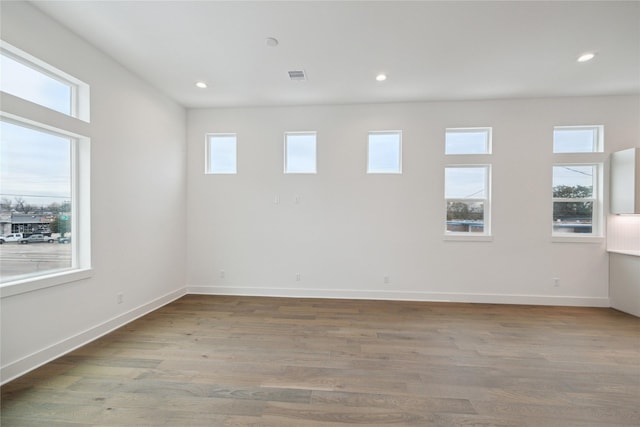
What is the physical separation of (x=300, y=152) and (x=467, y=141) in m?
2.67

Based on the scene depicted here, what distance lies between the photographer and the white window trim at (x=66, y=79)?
6.97 ft

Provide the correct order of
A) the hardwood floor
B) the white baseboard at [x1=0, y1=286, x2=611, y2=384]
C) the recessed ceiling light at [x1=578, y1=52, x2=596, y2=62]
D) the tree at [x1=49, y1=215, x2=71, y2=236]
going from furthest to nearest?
the white baseboard at [x1=0, y1=286, x2=611, y2=384], the recessed ceiling light at [x1=578, y1=52, x2=596, y2=62], the tree at [x1=49, y1=215, x2=71, y2=236], the hardwood floor

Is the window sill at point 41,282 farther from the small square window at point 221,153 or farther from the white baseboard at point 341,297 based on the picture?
the small square window at point 221,153

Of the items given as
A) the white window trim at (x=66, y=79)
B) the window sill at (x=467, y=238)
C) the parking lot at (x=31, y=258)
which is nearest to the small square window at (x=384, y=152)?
the window sill at (x=467, y=238)

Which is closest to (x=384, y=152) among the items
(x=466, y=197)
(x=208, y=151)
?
(x=466, y=197)

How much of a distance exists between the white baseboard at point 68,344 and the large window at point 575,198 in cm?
605

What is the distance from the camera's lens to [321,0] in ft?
6.88

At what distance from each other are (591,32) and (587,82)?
1306 mm

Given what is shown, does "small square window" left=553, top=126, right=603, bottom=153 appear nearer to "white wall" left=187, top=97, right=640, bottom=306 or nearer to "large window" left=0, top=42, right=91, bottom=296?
"white wall" left=187, top=97, right=640, bottom=306

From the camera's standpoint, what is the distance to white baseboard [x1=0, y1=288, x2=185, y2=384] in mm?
2055

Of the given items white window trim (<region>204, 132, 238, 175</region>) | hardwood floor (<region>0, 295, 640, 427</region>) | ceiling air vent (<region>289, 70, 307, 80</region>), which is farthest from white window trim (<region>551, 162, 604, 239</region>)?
white window trim (<region>204, 132, 238, 175</region>)

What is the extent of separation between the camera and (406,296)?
4082mm

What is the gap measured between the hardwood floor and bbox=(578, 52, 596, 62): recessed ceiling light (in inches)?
121

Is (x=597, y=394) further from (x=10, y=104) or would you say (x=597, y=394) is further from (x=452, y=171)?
(x=10, y=104)
